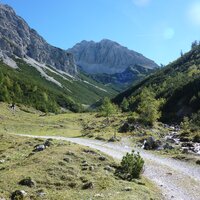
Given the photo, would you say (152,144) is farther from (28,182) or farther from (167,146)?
(28,182)

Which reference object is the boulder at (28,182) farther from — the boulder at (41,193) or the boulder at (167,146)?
the boulder at (167,146)

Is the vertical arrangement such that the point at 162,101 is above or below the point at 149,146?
above

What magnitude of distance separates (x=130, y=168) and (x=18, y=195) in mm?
14045

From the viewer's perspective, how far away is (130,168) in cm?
3744

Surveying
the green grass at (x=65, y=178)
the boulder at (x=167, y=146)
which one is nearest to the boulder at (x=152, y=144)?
the boulder at (x=167, y=146)

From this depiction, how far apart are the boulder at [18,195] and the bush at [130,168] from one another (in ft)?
39.1

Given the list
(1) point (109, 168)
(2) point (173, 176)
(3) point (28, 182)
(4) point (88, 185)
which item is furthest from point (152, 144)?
(3) point (28, 182)

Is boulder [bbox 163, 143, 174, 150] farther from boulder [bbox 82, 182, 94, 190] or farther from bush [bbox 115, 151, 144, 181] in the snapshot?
boulder [bbox 82, 182, 94, 190]

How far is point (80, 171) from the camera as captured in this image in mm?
35719

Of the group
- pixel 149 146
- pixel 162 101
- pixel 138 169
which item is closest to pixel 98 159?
pixel 138 169

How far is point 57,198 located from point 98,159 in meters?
15.7

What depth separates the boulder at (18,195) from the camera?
26.3m

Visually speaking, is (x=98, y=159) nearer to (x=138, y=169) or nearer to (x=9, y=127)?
(x=138, y=169)

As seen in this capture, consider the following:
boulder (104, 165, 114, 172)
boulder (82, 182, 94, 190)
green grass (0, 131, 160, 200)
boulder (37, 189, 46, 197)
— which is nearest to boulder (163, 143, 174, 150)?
green grass (0, 131, 160, 200)
